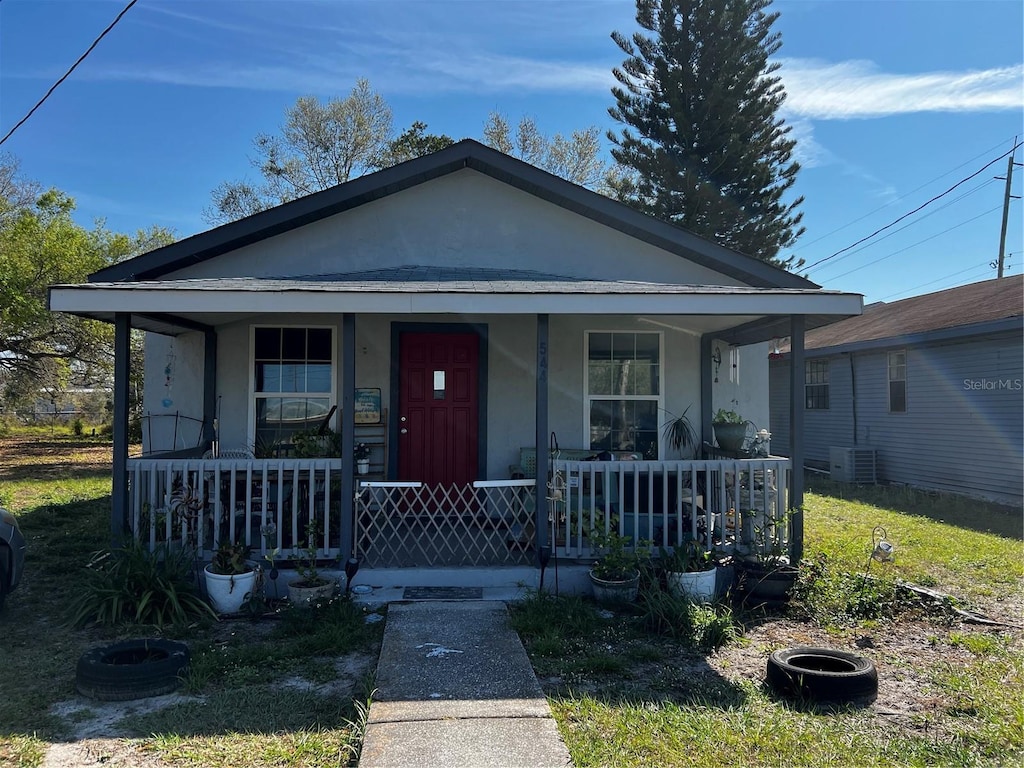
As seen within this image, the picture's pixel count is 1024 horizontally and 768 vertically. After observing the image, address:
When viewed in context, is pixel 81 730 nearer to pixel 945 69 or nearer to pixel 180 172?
pixel 945 69

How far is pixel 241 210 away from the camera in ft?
82.5

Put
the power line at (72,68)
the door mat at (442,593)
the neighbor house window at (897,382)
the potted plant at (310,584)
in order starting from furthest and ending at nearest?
1. the neighbor house window at (897,382)
2. the power line at (72,68)
3. the door mat at (442,593)
4. the potted plant at (310,584)

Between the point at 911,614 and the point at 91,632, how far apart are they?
6.41 metres

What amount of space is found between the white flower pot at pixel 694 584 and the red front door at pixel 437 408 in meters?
3.13

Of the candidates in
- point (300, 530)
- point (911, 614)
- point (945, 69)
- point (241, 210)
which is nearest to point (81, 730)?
point (300, 530)

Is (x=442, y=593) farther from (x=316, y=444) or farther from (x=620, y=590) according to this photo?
(x=316, y=444)

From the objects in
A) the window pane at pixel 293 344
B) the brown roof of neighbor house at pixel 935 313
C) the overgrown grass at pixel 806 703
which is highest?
the brown roof of neighbor house at pixel 935 313

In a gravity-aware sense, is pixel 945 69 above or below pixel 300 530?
above

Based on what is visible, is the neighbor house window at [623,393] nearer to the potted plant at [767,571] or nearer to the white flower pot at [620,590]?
the potted plant at [767,571]

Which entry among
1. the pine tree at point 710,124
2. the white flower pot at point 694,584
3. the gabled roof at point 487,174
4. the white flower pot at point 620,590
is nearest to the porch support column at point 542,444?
the white flower pot at point 620,590

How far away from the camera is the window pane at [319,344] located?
816 cm

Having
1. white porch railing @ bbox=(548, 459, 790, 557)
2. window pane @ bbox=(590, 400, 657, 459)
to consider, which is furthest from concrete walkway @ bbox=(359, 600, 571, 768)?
window pane @ bbox=(590, 400, 657, 459)

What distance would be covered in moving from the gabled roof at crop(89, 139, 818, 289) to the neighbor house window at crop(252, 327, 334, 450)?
115cm

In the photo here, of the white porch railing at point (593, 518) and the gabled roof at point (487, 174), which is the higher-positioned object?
the gabled roof at point (487, 174)
